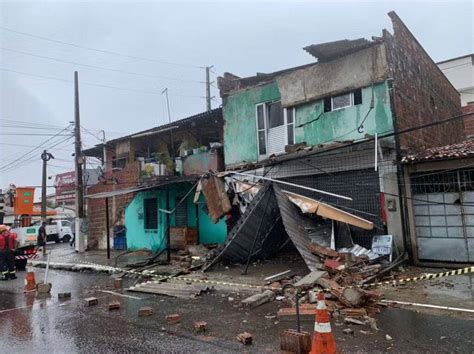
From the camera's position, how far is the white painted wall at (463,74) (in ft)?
93.8

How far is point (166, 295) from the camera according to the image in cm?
946

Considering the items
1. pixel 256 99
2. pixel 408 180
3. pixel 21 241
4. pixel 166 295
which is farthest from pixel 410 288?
pixel 21 241

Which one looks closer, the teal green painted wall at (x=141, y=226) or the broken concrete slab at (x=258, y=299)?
the broken concrete slab at (x=258, y=299)

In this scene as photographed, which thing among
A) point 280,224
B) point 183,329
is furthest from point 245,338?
point 280,224

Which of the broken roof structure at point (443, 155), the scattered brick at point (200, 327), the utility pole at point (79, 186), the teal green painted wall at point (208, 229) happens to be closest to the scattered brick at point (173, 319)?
the scattered brick at point (200, 327)

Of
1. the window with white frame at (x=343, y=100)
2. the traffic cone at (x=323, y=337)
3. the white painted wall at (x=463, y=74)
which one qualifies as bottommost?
the traffic cone at (x=323, y=337)

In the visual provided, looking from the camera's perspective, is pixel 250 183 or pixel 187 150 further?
pixel 187 150

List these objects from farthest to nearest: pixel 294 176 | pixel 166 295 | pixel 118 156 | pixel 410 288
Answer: pixel 118 156
pixel 294 176
pixel 166 295
pixel 410 288

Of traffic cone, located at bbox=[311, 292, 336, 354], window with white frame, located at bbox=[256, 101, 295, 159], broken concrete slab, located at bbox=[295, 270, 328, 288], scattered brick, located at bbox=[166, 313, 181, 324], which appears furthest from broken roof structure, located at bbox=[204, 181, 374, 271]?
traffic cone, located at bbox=[311, 292, 336, 354]

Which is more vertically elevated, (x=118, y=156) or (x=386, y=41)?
(x=386, y=41)

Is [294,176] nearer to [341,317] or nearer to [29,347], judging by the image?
[341,317]

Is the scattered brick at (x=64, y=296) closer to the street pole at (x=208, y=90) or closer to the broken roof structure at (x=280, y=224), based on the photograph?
the broken roof structure at (x=280, y=224)

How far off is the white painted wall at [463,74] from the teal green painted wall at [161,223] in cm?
2244

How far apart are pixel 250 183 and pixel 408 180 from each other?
4.85m
